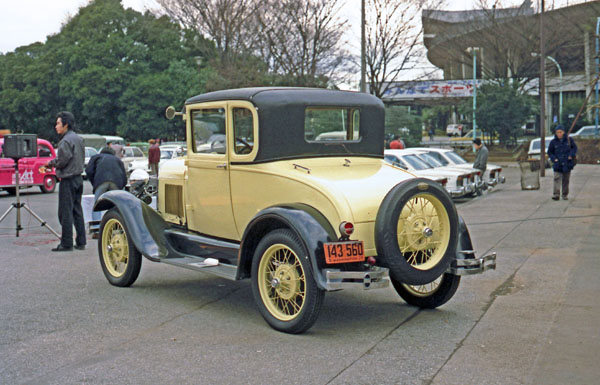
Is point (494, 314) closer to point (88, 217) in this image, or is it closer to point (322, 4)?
point (88, 217)

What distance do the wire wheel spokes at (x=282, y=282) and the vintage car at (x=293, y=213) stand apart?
1 centimetres

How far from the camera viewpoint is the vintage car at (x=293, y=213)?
224 inches

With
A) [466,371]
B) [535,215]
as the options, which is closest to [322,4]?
[535,215]

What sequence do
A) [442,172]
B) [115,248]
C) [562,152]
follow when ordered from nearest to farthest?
[115,248]
[562,152]
[442,172]

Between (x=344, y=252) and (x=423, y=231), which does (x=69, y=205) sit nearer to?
(x=344, y=252)

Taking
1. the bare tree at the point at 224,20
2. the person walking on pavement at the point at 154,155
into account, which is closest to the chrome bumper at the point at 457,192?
the person walking on pavement at the point at 154,155

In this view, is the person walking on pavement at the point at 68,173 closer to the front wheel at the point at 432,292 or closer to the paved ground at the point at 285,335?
the paved ground at the point at 285,335

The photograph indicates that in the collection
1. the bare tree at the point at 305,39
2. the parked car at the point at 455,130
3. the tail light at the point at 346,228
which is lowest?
the tail light at the point at 346,228

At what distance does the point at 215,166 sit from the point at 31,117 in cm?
5354

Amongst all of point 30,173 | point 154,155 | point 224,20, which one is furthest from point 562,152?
point 224,20

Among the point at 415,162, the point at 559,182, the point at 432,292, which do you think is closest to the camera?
the point at 432,292

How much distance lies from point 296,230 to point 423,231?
1.11 meters

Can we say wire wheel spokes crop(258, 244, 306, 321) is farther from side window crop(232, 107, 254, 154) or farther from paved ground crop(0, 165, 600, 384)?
side window crop(232, 107, 254, 154)

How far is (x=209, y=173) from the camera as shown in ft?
23.1
